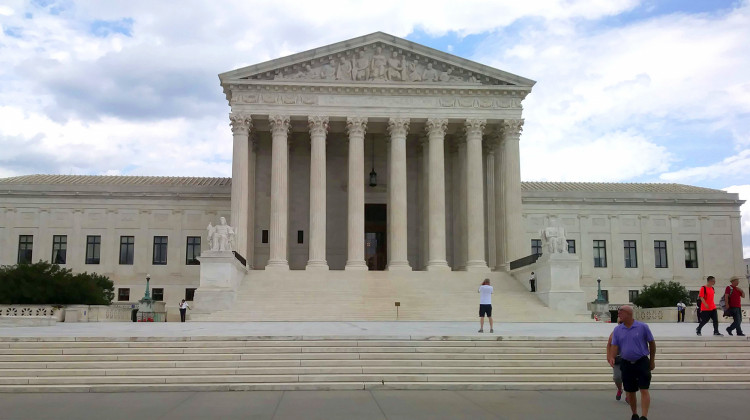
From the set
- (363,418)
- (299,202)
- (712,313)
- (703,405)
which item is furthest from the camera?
(299,202)

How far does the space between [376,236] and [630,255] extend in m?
21.3

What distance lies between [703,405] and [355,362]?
7820mm

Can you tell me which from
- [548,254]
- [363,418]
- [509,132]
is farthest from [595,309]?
[363,418]

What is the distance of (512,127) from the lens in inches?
1906

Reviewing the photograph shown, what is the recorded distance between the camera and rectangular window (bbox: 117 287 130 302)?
54594mm

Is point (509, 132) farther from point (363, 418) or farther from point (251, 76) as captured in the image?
point (363, 418)

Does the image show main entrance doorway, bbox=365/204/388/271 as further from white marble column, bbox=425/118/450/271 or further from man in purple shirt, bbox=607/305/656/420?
man in purple shirt, bbox=607/305/656/420

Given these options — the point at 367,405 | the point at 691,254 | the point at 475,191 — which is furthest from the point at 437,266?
the point at 367,405

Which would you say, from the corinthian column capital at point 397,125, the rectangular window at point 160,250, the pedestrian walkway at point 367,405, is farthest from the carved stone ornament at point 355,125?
the pedestrian walkway at point 367,405

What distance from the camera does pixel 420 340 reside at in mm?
19672

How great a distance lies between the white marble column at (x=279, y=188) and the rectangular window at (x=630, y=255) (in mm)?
28738

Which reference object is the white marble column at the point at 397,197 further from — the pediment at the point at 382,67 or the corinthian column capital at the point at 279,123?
the corinthian column capital at the point at 279,123

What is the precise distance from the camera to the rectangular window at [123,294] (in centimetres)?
5459

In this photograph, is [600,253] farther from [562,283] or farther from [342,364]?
[342,364]
